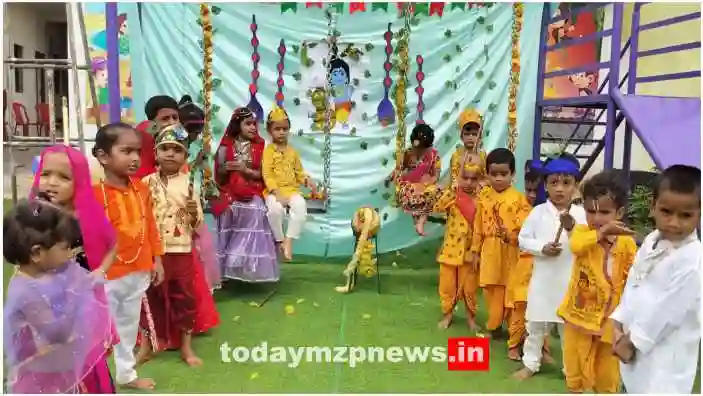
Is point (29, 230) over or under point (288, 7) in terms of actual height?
under

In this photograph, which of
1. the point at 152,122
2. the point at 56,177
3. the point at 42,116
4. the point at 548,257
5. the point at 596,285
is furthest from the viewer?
the point at 42,116

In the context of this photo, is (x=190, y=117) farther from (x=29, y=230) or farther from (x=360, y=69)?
(x=29, y=230)

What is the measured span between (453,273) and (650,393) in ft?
7.04

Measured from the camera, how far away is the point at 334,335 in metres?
4.23

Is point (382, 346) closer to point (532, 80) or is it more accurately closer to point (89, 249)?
point (89, 249)

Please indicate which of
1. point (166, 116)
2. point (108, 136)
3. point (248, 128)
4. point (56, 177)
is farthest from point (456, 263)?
point (56, 177)

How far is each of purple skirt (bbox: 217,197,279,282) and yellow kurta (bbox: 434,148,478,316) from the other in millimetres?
1444

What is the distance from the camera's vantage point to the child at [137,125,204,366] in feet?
11.7

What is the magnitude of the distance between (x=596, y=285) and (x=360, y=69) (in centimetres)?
359

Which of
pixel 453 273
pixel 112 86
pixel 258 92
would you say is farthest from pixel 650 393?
pixel 258 92

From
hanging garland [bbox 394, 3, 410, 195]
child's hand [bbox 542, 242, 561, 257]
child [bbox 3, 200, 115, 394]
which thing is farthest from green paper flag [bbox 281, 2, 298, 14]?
child [bbox 3, 200, 115, 394]

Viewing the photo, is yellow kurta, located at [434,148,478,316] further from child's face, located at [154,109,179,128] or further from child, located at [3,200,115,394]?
child, located at [3,200,115,394]

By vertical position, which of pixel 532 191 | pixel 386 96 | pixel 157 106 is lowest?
pixel 532 191

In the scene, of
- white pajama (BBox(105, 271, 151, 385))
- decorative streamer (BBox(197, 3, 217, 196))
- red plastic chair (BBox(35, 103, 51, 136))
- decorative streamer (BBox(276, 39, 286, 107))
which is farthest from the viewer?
red plastic chair (BBox(35, 103, 51, 136))
